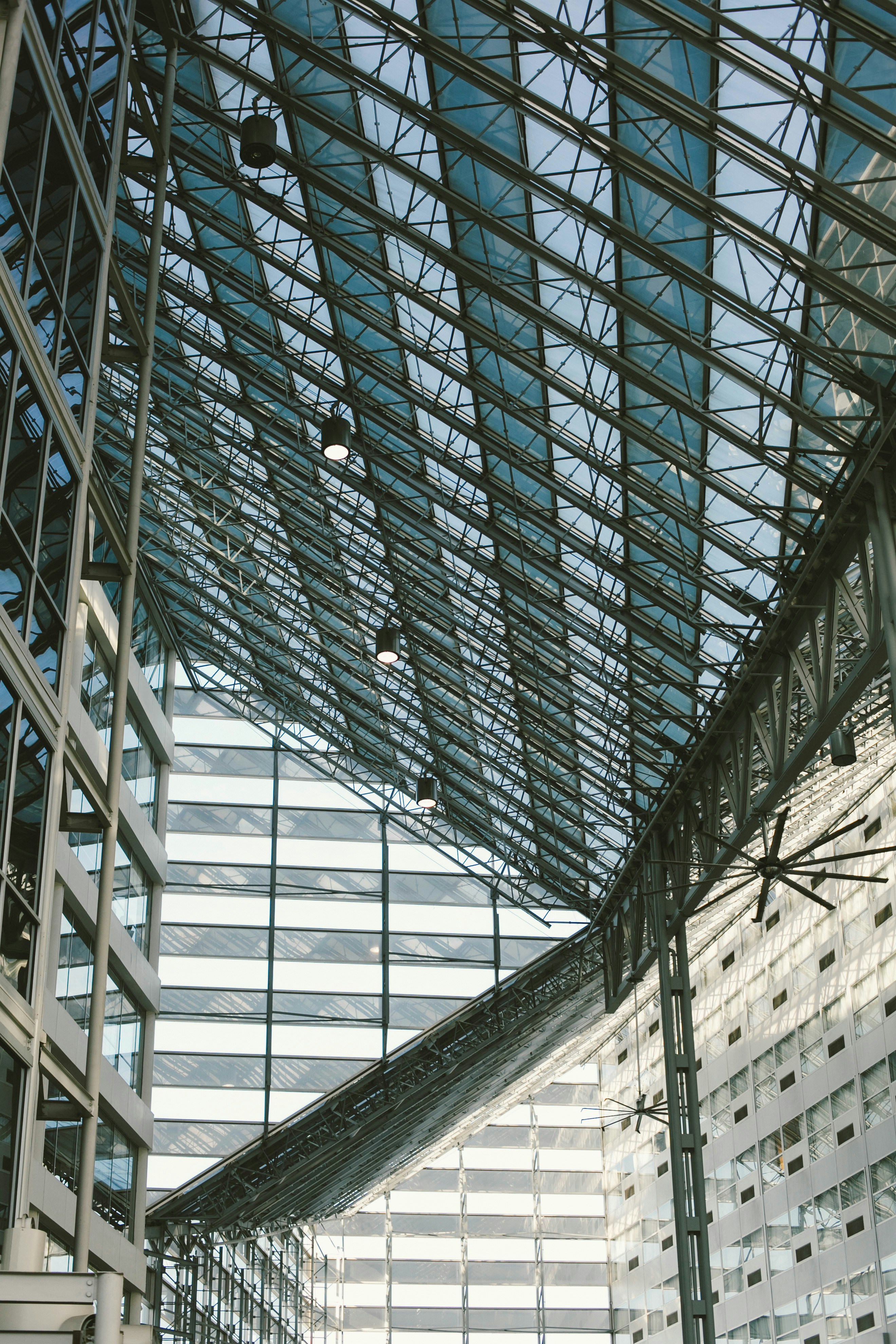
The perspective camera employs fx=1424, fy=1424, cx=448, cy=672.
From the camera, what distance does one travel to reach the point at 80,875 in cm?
2934

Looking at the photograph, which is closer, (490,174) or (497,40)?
(497,40)

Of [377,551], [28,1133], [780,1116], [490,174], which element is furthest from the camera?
[780,1116]

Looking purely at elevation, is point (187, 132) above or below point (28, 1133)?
above

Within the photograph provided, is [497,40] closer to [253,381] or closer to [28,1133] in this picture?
[253,381]

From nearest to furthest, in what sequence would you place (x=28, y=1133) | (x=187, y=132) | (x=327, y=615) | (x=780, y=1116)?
(x=28, y=1133), (x=187, y=132), (x=327, y=615), (x=780, y=1116)

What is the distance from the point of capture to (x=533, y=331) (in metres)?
24.8

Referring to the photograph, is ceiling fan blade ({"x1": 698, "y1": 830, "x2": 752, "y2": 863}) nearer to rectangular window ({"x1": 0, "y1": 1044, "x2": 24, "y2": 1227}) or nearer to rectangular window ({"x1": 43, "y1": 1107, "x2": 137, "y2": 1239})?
rectangular window ({"x1": 43, "y1": 1107, "x2": 137, "y2": 1239})

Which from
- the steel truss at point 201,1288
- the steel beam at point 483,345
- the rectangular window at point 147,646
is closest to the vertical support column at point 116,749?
the steel beam at point 483,345

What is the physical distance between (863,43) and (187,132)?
43.0 feet

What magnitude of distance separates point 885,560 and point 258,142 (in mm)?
11454

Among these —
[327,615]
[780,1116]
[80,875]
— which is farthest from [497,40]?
[780,1116]

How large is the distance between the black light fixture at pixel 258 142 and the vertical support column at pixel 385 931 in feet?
96.0

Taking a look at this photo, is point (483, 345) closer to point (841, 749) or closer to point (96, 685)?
point (841, 749)

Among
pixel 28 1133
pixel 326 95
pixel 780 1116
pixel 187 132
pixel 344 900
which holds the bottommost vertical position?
pixel 28 1133
